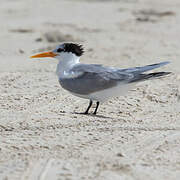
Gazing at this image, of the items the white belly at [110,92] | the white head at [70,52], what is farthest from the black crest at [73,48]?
the white belly at [110,92]

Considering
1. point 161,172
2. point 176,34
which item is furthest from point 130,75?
point 176,34

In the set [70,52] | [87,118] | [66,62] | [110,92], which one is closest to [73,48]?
[70,52]

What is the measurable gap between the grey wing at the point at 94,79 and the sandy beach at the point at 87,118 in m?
0.32

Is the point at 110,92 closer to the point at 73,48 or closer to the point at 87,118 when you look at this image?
the point at 87,118

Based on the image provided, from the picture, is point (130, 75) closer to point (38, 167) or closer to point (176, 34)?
point (38, 167)

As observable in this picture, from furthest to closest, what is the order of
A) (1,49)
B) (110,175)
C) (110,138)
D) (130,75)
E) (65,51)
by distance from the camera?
(1,49) → (65,51) → (130,75) → (110,138) → (110,175)

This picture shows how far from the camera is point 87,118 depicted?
5273 millimetres

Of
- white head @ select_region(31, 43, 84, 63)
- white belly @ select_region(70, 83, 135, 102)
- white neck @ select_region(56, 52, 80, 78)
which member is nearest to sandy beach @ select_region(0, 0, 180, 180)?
white belly @ select_region(70, 83, 135, 102)

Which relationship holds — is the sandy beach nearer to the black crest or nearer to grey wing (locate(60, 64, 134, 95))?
grey wing (locate(60, 64, 134, 95))

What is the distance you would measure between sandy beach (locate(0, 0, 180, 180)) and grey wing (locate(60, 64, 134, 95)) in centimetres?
32

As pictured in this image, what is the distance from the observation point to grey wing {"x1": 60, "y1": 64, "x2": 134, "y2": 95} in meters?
5.44

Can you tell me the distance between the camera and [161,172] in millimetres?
3928

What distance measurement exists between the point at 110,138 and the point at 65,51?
1618mm

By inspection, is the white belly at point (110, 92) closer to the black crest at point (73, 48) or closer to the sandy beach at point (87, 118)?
the sandy beach at point (87, 118)
